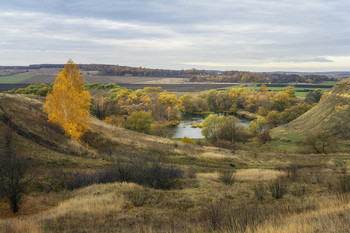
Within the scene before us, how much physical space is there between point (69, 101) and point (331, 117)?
48821 millimetres

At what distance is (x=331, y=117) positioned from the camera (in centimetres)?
5009

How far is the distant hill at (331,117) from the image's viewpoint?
46.6m

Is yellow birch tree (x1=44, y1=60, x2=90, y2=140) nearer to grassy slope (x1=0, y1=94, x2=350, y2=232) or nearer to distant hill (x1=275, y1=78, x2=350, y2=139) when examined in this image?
grassy slope (x1=0, y1=94, x2=350, y2=232)

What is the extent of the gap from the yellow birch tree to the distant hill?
4235cm

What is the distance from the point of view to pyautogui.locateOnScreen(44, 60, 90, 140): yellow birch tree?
27203 millimetres

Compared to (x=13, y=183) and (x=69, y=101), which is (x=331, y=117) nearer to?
(x=69, y=101)

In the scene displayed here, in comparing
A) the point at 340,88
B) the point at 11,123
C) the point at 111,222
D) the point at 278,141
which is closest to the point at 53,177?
the point at 111,222

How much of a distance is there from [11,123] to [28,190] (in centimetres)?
1432

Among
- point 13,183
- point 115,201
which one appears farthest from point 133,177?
point 13,183

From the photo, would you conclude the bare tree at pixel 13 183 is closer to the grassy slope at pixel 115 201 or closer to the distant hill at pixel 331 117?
the grassy slope at pixel 115 201

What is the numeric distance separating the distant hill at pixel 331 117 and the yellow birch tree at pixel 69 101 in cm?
4235

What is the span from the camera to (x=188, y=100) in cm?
9200

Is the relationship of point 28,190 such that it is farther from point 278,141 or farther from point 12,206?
point 278,141

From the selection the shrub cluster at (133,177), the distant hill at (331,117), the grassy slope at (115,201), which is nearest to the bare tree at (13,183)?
the grassy slope at (115,201)
